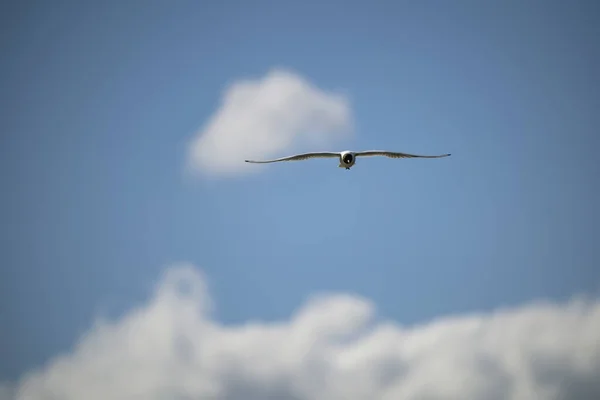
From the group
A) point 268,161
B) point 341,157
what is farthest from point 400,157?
point 268,161

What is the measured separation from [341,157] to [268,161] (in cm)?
657

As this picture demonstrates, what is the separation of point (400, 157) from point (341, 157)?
7.29m

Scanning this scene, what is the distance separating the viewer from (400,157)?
6462 centimetres

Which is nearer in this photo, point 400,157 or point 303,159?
point 303,159

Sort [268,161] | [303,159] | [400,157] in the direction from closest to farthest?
[268,161] → [303,159] → [400,157]

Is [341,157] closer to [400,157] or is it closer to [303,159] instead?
[303,159]

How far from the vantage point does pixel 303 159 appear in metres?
60.6

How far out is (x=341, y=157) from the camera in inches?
2349

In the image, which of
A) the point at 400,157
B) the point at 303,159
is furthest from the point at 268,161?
the point at 400,157

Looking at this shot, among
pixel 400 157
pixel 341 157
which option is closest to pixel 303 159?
pixel 341 157

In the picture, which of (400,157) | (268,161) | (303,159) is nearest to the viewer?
(268,161)

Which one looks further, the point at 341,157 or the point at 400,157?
the point at 400,157

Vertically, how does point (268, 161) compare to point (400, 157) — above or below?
below

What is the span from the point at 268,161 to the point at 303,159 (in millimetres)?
A: 5068
